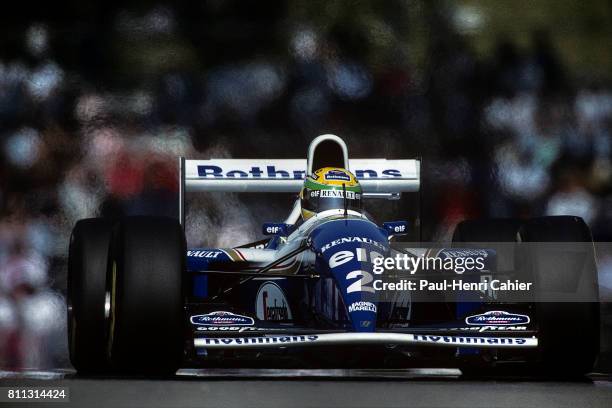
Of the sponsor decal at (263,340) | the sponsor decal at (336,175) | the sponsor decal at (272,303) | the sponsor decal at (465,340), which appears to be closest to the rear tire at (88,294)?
the sponsor decal at (272,303)

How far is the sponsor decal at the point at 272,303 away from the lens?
18.2 feet

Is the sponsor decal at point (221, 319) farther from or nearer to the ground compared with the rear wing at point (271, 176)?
nearer to the ground

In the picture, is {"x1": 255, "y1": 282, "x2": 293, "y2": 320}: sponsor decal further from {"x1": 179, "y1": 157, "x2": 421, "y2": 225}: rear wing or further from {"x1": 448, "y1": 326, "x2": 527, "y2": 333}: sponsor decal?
{"x1": 179, "y1": 157, "x2": 421, "y2": 225}: rear wing

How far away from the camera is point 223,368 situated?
6.41 metres

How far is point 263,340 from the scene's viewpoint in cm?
450

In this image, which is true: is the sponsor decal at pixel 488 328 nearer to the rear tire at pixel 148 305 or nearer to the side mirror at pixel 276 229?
the rear tire at pixel 148 305

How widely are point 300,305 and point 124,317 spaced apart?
115cm

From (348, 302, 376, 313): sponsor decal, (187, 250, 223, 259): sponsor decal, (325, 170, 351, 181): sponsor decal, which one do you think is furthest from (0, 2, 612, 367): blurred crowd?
(348, 302, 376, 313): sponsor decal

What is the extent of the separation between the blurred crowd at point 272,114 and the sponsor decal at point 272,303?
4510 millimetres

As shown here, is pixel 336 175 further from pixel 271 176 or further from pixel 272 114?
pixel 272 114

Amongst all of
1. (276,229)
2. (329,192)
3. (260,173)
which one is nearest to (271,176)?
(260,173)

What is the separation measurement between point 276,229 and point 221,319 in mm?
1259

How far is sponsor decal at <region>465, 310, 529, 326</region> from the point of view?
482 cm

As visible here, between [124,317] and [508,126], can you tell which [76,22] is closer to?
[508,126]
